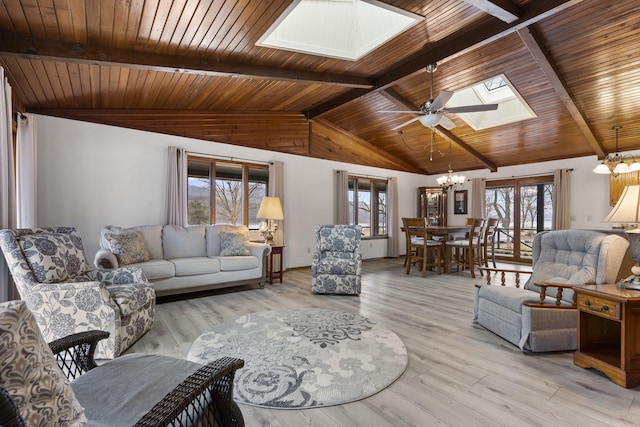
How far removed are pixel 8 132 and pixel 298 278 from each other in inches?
169

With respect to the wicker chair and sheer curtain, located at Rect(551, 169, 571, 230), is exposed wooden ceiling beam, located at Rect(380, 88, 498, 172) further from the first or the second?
the wicker chair

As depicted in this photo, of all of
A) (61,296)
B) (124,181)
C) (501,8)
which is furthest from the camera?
(124,181)

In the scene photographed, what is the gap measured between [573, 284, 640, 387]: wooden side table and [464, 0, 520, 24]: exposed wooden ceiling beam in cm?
278

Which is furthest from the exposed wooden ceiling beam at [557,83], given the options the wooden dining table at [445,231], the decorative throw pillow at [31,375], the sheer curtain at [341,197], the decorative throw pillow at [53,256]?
the decorative throw pillow at [53,256]

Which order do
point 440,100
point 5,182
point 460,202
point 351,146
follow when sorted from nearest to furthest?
point 5,182 → point 440,100 → point 351,146 → point 460,202

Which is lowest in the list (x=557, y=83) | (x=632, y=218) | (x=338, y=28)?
(x=632, y=218)

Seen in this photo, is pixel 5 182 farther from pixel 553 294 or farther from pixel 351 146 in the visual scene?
pixel 351 146

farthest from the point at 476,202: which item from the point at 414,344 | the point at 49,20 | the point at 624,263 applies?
the point at 49,20

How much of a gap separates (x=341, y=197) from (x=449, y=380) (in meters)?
5.38

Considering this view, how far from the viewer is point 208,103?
519cm

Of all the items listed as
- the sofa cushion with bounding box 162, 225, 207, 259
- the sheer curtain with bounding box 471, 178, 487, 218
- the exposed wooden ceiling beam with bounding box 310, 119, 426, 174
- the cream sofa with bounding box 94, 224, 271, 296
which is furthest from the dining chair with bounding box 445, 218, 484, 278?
the sofa cushion with bounding box 162, 225, 207, 259

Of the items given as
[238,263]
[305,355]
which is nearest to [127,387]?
[305,355]

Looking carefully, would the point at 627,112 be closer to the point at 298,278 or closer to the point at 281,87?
the point at 281,87

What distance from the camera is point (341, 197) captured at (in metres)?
7.29
